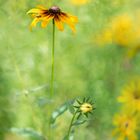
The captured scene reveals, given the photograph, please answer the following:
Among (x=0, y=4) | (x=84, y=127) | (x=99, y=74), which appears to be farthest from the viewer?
(x=99, y=74)

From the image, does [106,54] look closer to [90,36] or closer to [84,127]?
[90,36]

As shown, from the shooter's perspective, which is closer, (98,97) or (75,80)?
(98,97)

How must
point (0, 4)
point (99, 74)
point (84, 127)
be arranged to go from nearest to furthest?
point (0, 4) < point (84, 127) < point (99, 74)

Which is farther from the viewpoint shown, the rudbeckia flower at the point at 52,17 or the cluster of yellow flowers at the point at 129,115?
the cluster of yellow flowers at the point at 129,115

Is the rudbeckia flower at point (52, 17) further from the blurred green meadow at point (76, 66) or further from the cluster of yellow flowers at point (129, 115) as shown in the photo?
the cluster of yellow flowers at point (129, 115)

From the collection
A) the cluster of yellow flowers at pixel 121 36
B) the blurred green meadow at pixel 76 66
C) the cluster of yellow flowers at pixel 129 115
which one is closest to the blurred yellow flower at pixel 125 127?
the cluster of yellow flowers at pixel 129 115

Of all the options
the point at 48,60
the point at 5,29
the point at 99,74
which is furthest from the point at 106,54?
the point at 5,29

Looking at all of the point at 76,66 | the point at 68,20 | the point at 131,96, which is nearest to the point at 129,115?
the point at 131,96
